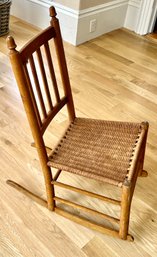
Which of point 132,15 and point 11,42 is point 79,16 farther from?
point 11,42

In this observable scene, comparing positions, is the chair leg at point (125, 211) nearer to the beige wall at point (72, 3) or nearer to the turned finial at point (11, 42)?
the turned finial at point (11, 42)

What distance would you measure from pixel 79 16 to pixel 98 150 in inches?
66.5

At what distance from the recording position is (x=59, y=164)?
44.5 inches

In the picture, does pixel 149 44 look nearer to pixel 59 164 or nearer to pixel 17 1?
pixel 17 1

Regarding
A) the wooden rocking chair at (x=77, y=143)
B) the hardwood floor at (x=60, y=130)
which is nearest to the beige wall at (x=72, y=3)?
the hardwood floor at (x=60, y=130)

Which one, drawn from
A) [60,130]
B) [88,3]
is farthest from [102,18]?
[60,130]

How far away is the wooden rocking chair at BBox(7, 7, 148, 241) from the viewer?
103 cm

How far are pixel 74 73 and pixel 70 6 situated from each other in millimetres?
633

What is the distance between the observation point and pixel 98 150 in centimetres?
121

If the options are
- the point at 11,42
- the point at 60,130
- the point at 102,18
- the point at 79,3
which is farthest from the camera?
the point at 102,18

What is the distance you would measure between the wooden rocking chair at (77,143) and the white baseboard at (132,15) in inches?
78.7

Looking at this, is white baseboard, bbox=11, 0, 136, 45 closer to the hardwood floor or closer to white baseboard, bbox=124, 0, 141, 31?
white baseboard, bbox=124, 0, 141, 31

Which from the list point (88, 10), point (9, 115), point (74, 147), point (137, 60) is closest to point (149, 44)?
point (137, 60)

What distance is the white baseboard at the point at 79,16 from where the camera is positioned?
8.52 ft
